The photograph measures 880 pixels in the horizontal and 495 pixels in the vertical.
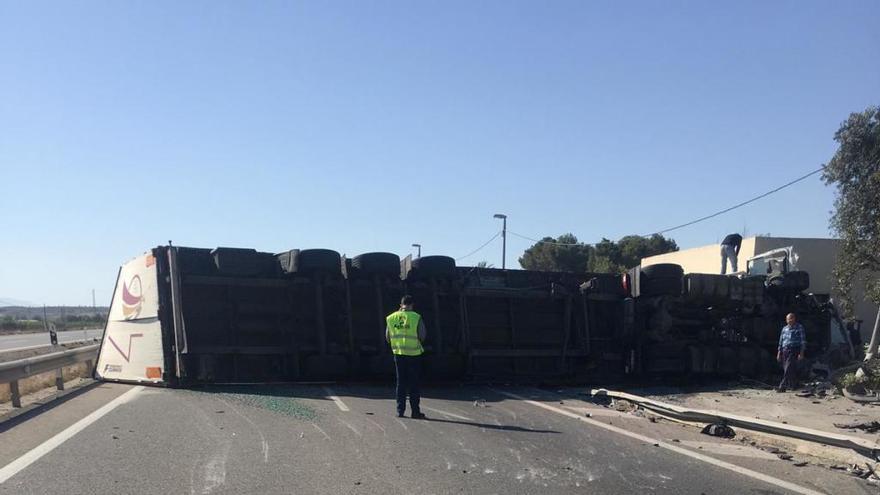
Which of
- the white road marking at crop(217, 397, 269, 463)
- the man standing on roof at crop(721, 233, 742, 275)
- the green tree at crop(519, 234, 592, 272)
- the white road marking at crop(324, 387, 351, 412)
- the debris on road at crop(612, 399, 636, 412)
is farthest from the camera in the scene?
the green tree at crop(519, 234, 592, 272)

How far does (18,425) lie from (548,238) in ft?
166

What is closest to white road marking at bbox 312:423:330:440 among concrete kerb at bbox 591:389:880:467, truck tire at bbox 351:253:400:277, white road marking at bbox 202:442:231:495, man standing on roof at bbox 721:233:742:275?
white road marking at bbox 202:442:231:495

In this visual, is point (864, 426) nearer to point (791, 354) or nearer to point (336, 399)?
point (791, 354)

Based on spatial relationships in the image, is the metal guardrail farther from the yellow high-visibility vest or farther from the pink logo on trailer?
the yellow high-visibility vest

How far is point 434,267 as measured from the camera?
45.4ft

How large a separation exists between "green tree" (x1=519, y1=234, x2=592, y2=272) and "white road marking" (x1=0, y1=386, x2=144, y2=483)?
142ft

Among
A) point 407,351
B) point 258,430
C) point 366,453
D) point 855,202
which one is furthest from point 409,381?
point 855,202

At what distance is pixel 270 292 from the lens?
13188mm

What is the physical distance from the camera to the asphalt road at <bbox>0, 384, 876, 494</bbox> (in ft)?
19.6

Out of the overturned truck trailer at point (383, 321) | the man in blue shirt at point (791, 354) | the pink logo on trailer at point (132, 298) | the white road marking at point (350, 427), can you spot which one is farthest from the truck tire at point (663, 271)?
the pink logo on trailer at point (132, 298)

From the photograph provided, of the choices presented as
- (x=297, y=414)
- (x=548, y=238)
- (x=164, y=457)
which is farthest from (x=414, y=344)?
(x=548, y=238)

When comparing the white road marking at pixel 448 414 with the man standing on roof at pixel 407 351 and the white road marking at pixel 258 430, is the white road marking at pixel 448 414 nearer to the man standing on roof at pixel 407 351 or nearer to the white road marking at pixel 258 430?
the man standing on roof at pixel 407 351

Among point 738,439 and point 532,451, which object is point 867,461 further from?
point 532,451

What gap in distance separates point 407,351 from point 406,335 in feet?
0.73
